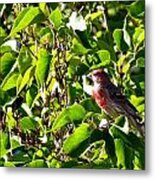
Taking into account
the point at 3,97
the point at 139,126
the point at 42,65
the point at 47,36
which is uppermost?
the point at 47,36

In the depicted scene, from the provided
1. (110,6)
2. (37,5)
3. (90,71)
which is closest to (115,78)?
(90,71)

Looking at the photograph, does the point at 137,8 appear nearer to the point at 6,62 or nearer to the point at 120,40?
the point at 120,40

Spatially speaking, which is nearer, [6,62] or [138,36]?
[138,36]

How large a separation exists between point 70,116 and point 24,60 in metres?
0.26

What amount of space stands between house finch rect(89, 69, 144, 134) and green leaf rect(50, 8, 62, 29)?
0.21 meters

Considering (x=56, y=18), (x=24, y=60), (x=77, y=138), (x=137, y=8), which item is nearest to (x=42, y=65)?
(x=24, y=60)

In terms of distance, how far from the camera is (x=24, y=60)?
6.93 feet

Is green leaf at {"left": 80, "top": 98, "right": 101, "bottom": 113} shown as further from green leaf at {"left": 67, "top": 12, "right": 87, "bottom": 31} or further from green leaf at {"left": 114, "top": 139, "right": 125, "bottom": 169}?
green leaf at {"left": 67, "top": 12, "right": 87, "bottom": 31}

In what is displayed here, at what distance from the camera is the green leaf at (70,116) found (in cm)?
206

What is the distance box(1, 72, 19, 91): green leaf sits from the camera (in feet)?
6.96

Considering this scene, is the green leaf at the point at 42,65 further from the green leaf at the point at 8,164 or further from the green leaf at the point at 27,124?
the green leaf at the point at 8,164

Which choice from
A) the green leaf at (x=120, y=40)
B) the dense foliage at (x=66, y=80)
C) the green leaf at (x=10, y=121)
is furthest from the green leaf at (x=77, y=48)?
the green leaf at (x=10, y=121)

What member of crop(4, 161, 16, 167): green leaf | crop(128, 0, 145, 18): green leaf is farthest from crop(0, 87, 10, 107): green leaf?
crop(128, 0, 145, 18): green leaf

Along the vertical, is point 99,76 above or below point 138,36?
below
